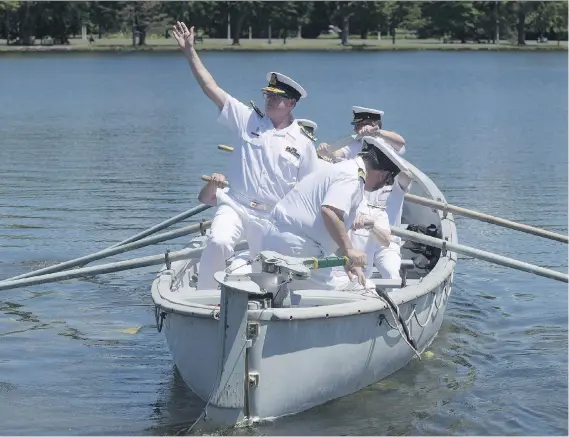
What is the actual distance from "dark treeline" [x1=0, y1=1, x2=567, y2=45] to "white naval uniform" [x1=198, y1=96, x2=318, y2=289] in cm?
8311

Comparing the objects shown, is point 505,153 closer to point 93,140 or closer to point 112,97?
point 93,140

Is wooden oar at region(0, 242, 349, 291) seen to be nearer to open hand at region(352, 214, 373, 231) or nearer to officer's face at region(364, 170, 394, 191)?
open hand at region(352, 214, 373, 231)

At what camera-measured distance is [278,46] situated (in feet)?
339

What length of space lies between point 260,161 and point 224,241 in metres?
0.89

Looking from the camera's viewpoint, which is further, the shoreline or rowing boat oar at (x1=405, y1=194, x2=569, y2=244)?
the shoreline

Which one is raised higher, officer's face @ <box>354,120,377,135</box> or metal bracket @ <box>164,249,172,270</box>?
officer's face @ <box>354,120,377,135</box>

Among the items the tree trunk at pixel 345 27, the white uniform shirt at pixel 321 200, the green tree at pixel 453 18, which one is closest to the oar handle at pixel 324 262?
the white uniform shirt at pixel 321 200

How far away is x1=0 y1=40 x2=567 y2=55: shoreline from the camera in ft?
305

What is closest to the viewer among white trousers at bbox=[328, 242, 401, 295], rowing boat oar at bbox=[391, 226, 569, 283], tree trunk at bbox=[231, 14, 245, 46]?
white trousers at bbox=[328, 242, 401, 295]

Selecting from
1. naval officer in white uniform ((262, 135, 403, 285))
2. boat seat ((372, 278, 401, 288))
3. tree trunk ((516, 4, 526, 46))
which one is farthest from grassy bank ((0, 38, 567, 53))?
naval officer in white uniform ((262, 135, 403, 285))

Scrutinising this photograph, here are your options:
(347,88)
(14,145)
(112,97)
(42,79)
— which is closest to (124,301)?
(14,145)

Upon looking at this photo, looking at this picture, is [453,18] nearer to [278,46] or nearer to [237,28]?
[278,46]

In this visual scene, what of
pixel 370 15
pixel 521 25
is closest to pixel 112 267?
pixel 370 15

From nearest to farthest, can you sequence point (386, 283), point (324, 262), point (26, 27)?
point (324, 262) < point (386, 283) < point (26, 27)
